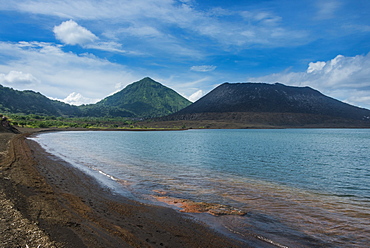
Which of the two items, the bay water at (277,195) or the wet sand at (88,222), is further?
the bay water at (277,195)

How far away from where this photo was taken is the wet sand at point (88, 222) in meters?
7.33

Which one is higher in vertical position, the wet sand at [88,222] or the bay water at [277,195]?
the wet sand at [88,222]

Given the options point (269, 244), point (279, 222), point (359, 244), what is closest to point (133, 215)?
point (269, 244)

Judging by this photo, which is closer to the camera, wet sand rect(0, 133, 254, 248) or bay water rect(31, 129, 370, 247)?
wet sand rect(0, 133, 254, 248)

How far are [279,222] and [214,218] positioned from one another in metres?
2.76

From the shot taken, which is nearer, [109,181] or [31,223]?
[31,223]

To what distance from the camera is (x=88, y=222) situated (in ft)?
28.9

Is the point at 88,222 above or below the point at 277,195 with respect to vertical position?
above

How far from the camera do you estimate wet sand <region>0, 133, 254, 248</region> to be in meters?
7.33

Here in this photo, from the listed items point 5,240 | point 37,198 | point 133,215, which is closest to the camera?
point 5,240

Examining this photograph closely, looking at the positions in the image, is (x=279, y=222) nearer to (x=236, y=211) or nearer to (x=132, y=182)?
(x=236, y=211)

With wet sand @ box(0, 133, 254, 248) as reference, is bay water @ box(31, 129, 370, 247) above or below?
below

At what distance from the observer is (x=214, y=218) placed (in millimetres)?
10430

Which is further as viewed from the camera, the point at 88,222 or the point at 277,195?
the point at 277,195
